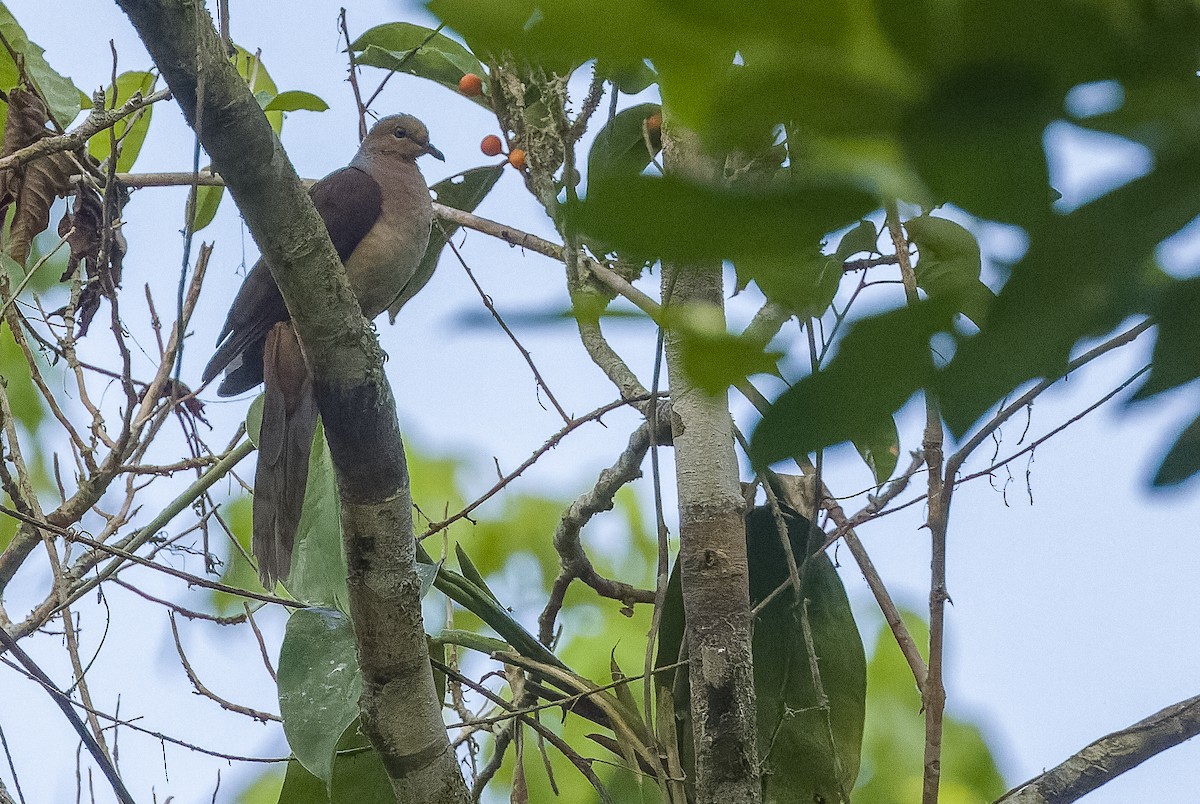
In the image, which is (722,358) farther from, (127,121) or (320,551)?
(127,121)

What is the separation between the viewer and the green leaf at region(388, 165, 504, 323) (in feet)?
9.69

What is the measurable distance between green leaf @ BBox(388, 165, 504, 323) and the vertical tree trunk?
3.95 ft

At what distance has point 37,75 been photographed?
8.79ft

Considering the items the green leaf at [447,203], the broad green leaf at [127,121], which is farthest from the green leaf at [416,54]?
the broad green leaf at [127,121]

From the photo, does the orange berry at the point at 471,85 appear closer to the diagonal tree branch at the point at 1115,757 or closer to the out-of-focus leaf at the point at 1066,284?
the diagonal tree branch at the point at 1115,757

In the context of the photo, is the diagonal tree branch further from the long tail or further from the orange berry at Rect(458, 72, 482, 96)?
the orange berry at Rect(458, 72, 482, 96)

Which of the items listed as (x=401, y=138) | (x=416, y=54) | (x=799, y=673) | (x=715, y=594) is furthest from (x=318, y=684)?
(x=401, y=138)

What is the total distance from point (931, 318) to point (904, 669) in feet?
12.9

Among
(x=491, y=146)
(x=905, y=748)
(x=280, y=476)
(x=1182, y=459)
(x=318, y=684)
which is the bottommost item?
(x=1182, y=459)

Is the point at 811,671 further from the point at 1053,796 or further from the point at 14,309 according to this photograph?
the point at 14,309

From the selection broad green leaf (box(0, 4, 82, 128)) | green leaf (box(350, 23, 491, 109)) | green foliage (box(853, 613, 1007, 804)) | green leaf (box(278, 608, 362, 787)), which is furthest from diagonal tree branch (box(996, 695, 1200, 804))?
broad green leaf (box(0, 4, 82, 128))

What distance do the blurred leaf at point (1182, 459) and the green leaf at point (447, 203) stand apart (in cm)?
259

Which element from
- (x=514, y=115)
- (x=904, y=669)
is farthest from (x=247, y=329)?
(x=904, y=669)

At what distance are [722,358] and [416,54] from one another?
2.55m
